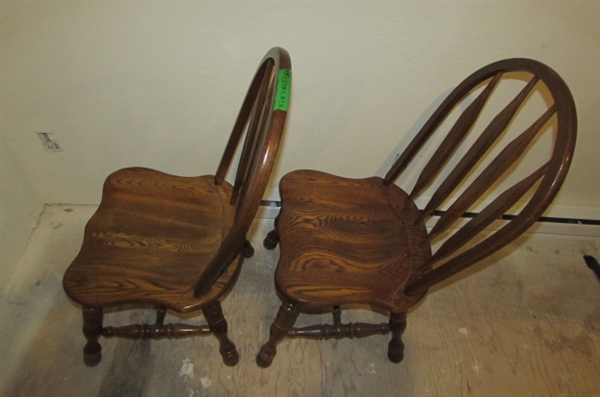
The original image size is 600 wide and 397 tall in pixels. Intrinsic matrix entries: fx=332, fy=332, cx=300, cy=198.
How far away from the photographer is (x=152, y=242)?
850mm

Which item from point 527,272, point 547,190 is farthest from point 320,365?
point 527,272

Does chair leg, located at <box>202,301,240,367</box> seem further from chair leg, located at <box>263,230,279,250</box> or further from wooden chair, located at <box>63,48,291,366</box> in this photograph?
chair leg, located at <box>263,230,279,250</box>

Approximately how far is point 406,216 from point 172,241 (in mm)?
649

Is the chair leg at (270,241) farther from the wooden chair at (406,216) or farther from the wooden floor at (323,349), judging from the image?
the wooden chair at (406,216)

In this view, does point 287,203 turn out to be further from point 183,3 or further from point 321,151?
point 183,3

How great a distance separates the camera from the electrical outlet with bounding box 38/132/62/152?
1175 mm

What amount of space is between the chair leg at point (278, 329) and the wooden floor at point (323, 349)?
62 mm

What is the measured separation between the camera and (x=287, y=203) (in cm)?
94

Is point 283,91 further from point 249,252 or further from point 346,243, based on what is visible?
point 249,252

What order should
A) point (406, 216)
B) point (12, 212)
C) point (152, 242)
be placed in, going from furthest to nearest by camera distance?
point (12, 212) → point (406, 216) → point (152, 242)

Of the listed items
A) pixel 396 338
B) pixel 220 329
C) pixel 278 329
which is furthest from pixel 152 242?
pixel 396 338

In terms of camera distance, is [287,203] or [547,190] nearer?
[547,190]

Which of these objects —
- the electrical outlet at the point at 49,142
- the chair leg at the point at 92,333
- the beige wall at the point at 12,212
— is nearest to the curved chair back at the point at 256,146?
the chair leg at the point at 92,333

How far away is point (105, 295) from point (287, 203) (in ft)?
1.61
